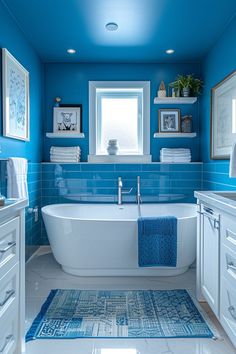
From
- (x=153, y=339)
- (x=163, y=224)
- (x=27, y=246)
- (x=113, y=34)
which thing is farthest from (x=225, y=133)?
(x=27, y=246)

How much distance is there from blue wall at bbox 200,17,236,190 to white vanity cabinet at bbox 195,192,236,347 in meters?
0.79

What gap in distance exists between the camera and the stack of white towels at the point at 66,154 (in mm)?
3350

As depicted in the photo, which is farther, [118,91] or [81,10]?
[118,91]

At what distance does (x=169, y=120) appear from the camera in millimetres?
3439

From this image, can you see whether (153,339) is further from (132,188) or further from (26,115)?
(26,115)

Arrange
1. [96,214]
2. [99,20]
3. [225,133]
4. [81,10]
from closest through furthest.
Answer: [81,10] < [99,20] < [225,133] < [96,214]

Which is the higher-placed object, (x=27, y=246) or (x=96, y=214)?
(x=96, y=214)

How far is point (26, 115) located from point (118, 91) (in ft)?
4.37

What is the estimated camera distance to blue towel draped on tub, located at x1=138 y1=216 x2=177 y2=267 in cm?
239

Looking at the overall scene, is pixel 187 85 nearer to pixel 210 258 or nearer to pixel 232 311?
pixel 210 258

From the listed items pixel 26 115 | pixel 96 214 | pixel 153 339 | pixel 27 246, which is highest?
pixel 26 115

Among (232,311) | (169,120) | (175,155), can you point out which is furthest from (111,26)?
(232,311)

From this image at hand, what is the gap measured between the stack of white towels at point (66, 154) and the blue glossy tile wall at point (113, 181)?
4.1 inches

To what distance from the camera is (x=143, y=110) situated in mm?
3477
